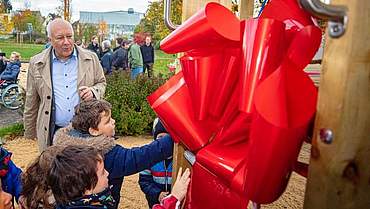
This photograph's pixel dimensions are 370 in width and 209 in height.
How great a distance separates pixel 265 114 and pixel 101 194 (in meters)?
1.16

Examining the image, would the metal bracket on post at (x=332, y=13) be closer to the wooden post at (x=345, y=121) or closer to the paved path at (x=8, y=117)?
the wooden post at (x=345, y=121)

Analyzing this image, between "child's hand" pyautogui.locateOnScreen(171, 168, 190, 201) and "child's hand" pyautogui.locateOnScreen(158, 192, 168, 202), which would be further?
"child's hand" pyautogui.locateOnScreen(158, 192, 168, 202)

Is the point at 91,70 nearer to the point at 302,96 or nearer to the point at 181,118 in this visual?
the point at 181,118

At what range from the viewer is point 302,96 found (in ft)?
2.71

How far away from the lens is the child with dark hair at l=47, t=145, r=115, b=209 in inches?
67.7

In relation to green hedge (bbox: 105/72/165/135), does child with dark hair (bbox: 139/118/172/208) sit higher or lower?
higher

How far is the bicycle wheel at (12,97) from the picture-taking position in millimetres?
10547

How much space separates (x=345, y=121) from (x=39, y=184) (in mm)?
1356

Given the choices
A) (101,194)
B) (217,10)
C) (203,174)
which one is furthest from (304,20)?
(101,194)

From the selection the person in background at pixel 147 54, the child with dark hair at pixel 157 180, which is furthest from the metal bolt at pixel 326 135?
the person in background at pixel 147 54

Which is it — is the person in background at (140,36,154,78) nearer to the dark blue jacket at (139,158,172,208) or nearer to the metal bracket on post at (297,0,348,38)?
the dark blue jacket at (139,158,172,208)

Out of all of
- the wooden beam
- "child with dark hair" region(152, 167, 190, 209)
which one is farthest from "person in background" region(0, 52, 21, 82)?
the wooden beam

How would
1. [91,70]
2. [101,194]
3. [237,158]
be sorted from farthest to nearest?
[91,70] → [101,194] → [237,158]

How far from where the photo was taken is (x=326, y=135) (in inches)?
31.4
